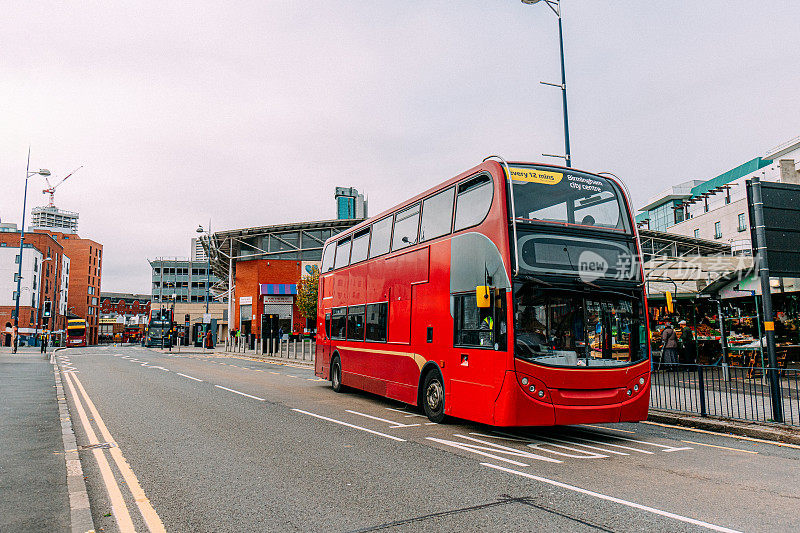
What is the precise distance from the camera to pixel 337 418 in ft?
34.9

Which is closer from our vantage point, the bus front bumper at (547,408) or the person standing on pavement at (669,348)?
the bus front bumper at (547,408)

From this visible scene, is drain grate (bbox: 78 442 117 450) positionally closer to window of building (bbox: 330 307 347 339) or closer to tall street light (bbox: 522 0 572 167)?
window of building (bbox: 330 307 347 339)

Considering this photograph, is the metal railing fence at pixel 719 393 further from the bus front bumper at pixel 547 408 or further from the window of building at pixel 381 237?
the window of building at pixel 381 237

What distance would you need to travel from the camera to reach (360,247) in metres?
14.1

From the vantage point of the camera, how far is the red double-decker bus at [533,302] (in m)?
8.18

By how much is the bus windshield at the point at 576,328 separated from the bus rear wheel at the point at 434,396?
7.54 ft

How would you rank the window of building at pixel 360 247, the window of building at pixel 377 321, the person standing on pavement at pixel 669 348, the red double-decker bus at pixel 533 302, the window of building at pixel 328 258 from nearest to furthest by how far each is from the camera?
the red double-decker bus at pixel 533 302 → the window of building at pixel 377 321 → the window of building at pixel 360 247 → the window of building at pixel 328 258 → the person standing on pavement at pixel 669 348

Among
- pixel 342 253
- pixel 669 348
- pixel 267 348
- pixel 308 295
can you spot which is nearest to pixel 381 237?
pixel 342 253

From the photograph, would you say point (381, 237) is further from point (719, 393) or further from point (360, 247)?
point (719, 393)

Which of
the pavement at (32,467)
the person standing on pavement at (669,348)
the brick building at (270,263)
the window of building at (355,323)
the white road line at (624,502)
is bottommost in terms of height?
the white road line at (624,502)

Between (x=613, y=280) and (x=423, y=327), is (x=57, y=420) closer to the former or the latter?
(x=423, y=327)

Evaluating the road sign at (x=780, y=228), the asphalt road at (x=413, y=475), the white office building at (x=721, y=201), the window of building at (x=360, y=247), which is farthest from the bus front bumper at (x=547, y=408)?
the white office building at (x=721, y=201)

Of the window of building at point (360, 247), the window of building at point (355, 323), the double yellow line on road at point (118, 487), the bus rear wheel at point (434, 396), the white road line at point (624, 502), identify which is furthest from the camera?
the window of building at point (360, 247)

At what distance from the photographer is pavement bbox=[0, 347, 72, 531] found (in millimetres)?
4930
